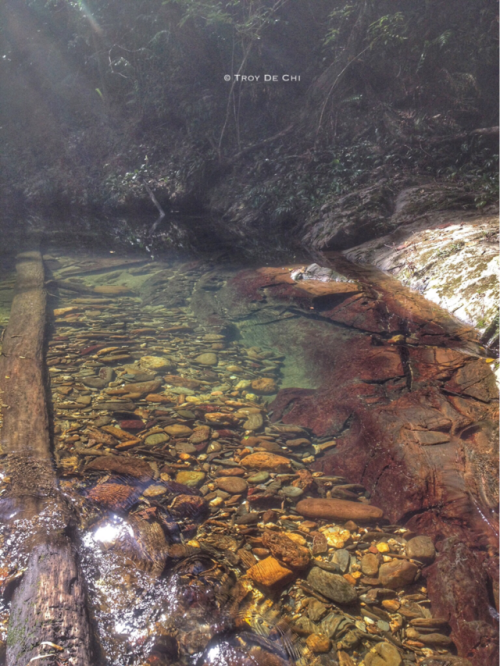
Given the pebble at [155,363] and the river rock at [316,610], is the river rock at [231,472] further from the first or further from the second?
the pebble at [155,363]

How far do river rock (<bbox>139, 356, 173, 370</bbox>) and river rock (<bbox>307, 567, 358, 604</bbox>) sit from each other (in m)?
2.65

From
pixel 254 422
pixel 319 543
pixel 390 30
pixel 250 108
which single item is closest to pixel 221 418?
pixel 254 422

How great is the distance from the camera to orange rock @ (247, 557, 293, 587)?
1940mm

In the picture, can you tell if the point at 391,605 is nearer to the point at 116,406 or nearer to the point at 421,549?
the point at 421,549

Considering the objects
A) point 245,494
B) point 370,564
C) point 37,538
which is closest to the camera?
point 37,538

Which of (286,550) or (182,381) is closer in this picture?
(286,550)

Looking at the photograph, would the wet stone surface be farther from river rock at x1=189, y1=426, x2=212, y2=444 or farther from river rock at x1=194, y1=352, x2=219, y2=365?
river rock at x1=194, y1=352, x2=219, y2=365

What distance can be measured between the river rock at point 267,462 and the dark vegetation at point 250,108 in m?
5.67

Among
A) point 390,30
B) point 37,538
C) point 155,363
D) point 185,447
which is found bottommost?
point 155,363

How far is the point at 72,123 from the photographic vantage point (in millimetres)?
16656

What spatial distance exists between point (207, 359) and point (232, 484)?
78.8 inches

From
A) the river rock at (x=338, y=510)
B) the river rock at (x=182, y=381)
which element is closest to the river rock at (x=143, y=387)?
the river rock at (x=182, y=381)

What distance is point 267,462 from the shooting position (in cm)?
290

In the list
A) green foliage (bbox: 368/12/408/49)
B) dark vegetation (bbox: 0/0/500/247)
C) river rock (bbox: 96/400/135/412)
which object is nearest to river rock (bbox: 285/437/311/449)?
river rock (bbox: 96/400/135/412)
